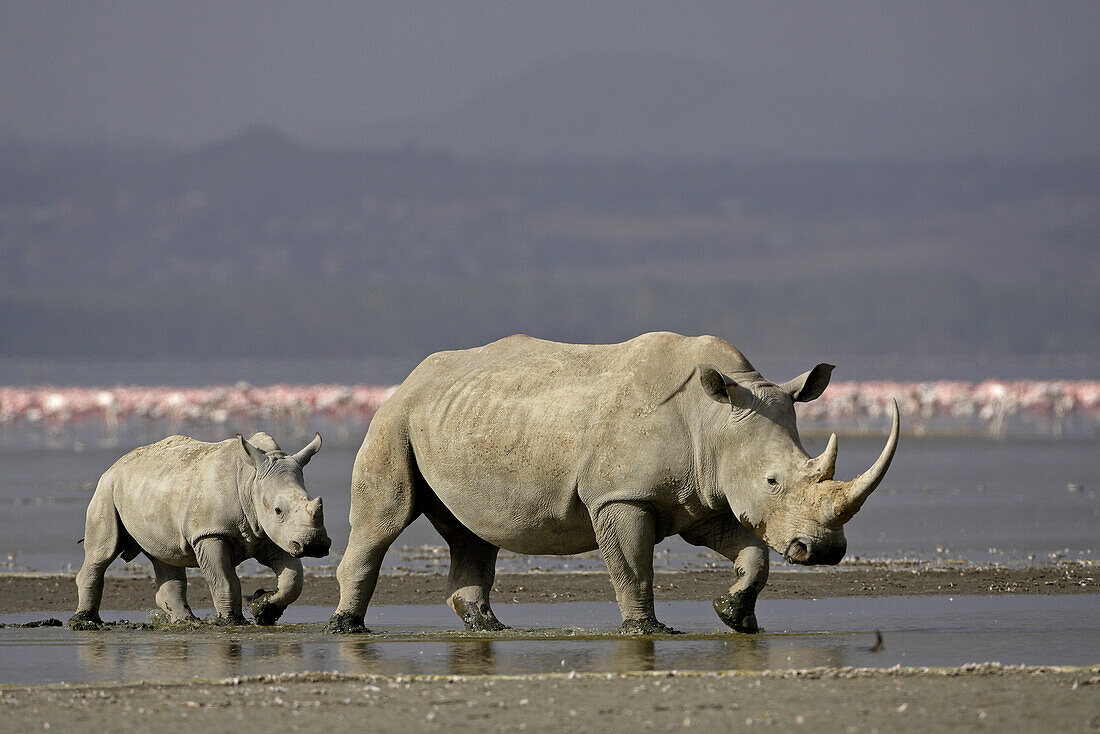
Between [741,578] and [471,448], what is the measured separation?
6.54ft

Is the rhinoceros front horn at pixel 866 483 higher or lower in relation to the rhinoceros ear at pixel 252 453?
higher

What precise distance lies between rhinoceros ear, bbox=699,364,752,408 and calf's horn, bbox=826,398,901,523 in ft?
3.19

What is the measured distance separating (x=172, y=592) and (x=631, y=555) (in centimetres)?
399

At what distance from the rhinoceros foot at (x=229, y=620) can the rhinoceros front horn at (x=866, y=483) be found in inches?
180

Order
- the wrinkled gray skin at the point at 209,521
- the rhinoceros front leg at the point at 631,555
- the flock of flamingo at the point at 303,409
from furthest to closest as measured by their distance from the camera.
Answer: the flock of flamingo at the point at 303,409 < the wrinkled gray skin at the point at 209,521 < the rhinoceros front leg at the point at 631,555

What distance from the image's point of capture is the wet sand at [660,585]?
1405 centimetres

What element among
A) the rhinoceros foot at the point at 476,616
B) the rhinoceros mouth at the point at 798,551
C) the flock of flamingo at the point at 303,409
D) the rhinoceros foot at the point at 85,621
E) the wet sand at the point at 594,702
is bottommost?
the flock of flamingo at the point at 303,409

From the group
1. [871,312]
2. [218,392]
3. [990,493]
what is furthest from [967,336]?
[990,493]

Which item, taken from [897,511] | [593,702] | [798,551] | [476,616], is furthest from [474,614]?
[897,511]

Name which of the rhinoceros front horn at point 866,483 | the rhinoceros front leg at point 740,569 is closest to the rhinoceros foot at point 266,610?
the rhinoceros front leg at point 740,569

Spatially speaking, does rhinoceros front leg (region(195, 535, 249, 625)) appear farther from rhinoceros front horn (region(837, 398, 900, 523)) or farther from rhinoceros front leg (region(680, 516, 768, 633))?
rhinoceros front horn (region(837, 398, 900, 523))

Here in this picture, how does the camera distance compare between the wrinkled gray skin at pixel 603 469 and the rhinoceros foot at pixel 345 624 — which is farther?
the rhinoceros foot at pixel 345 624

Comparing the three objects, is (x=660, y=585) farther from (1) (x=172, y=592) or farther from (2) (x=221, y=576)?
(1) (x=172, y=592)

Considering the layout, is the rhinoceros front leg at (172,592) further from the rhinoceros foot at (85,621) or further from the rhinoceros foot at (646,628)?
the rhinoceros foot at (646,628)
